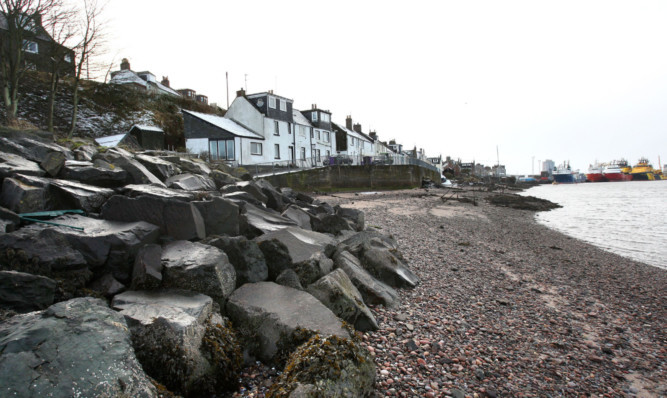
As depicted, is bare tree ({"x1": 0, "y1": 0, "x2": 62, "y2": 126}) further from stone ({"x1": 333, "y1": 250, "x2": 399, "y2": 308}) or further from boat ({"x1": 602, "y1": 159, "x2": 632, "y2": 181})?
boat ({"x1": 602, "y1": 159, "x2": 632, "y2": 181})

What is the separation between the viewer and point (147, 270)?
4.17 m

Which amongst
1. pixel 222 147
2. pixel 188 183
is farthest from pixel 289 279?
pixel 222 147

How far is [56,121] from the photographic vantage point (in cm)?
2742

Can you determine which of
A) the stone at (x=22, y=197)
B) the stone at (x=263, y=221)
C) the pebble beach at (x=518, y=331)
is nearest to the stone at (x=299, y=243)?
the stone at (x=263, y=221)

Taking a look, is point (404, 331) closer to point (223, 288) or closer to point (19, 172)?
point (223, 288)

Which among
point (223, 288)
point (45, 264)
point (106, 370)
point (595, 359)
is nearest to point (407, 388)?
point (223, 288)

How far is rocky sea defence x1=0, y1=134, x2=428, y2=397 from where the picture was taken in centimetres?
276

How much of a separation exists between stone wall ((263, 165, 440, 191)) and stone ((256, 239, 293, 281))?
1023 inches

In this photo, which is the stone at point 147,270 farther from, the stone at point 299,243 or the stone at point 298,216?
the stone at point 298,216

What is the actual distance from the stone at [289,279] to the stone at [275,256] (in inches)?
10.4

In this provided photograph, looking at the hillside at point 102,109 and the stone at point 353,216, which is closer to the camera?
the stone at point 353,216

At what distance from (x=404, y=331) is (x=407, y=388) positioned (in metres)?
1.32

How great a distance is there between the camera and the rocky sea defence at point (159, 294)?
9.07 ft

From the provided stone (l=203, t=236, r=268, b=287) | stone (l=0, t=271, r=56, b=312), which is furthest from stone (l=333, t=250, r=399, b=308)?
stone (l=0, t=271, r=56, b=312)
